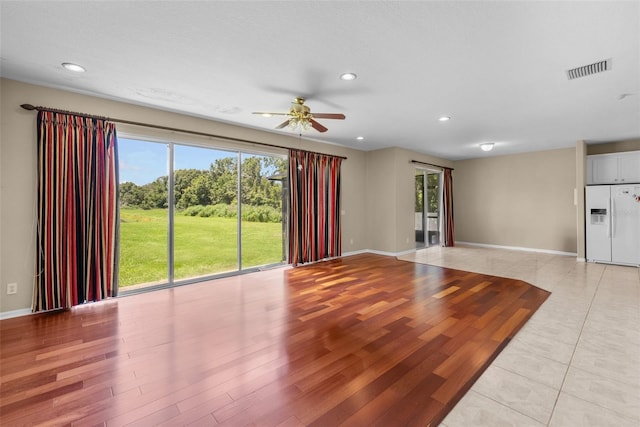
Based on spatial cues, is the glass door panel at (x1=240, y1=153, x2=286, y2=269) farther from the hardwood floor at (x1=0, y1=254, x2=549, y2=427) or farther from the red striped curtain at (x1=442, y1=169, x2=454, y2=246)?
the red striped curtain at (x1=442, y1=169, x2=454, y2=246)

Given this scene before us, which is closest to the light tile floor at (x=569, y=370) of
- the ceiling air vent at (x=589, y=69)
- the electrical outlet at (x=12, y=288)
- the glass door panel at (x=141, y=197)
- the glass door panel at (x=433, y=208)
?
the ceiling air vent at (x=589, y=69)

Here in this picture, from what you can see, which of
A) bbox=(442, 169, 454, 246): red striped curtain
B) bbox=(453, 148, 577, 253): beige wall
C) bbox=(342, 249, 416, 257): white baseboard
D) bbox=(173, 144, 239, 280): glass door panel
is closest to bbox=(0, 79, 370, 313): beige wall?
bbox=(173, 144, 239, 280): glass door panel

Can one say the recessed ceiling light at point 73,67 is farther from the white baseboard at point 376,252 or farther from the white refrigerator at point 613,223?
the white refrigerator at point 613,223

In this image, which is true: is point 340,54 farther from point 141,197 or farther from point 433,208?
point 433,208

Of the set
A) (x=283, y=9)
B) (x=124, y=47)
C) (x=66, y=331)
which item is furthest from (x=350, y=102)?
(x=66, y=331)

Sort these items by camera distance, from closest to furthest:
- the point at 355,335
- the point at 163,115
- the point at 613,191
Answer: the point at 355,335
the point at 163,115
the point at 613,191

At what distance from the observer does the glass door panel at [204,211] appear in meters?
4.64

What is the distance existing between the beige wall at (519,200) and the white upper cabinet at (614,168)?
37 centimetres

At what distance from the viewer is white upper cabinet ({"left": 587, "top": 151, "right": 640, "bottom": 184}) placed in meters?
5.67

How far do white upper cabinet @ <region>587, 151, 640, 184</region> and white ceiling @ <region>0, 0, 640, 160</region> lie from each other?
89.5 inches

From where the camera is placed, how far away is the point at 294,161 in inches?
216

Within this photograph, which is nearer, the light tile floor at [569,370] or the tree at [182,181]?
the light tile floor at [569,370]

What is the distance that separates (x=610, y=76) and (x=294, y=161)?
4484mm

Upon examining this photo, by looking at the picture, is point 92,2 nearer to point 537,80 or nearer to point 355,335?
point 355,335
